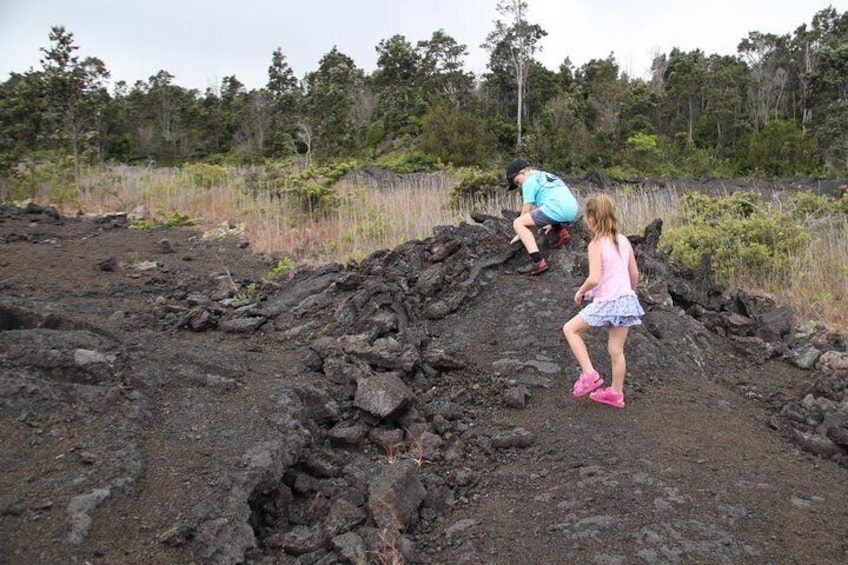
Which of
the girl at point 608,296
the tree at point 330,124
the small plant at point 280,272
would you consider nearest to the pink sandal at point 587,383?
the girl at point 608,296

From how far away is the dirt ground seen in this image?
2457 mm

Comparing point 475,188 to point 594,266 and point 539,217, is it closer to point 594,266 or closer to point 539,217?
point 539,217

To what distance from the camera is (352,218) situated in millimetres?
9953

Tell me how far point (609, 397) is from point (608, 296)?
0.62 m

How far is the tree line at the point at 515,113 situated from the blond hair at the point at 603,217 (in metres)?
19.3

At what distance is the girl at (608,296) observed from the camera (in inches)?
142

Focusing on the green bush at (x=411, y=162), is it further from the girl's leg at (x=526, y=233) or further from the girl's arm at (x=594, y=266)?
the girl's arm at (x=594, y=266)

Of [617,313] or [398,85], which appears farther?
[398,85]

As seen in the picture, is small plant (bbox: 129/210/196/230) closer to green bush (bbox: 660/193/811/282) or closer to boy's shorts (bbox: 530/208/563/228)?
boy's shorts (bbox: 530/208/563/228)

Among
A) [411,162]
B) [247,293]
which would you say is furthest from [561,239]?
[411,162]

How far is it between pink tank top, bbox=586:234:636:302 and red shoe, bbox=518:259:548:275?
1.53 meters

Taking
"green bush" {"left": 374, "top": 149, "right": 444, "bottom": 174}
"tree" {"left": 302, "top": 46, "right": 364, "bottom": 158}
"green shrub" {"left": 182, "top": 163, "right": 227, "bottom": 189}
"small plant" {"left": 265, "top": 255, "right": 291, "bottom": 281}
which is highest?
"tree" {"left": 302, "top": 46, "right": 364, "bottom": 158}

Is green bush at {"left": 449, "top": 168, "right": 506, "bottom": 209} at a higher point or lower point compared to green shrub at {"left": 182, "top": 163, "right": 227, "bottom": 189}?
lower

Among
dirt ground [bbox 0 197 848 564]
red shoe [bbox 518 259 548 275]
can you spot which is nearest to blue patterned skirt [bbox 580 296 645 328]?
dirt ground [bbox 0 197 848 564]
